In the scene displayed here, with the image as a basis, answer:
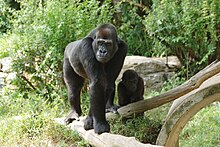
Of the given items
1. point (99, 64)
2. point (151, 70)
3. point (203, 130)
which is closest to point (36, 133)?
point (99, 64)

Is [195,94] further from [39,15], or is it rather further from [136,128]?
[39,15]

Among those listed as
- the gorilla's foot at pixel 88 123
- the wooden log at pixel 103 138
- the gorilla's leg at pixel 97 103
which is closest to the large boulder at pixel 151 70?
the wooden log at pixel 103 138

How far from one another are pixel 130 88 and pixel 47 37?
2.22 meters

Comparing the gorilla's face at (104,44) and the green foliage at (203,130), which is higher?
the gorilla's face at (104,44)

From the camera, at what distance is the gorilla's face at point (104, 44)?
324 cm

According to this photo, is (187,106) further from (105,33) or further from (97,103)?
(105,33)

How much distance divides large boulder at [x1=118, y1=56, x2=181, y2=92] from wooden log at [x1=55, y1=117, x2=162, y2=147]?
262 centimetres

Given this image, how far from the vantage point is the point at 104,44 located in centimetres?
328

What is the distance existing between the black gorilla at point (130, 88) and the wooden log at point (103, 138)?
0.50 metres

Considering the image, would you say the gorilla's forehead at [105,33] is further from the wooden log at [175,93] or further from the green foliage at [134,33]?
the green foliage at [134,33]

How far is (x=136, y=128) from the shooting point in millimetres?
4062

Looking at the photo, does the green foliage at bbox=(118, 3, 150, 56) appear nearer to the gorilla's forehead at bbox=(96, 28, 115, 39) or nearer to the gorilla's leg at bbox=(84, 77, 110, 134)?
the gorilla's forehead at bbox=(96, 28, 115, 39)

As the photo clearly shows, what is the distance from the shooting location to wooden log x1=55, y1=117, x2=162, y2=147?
8.19ft

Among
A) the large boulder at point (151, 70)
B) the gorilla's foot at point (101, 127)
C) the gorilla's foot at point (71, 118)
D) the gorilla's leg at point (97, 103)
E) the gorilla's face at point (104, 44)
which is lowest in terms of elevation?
the large boulder at point (151, 70)
